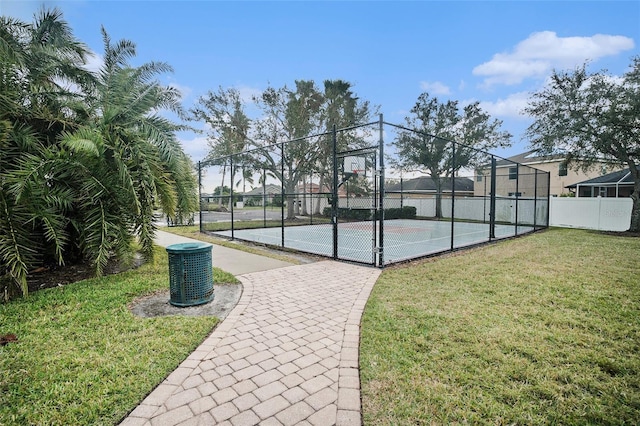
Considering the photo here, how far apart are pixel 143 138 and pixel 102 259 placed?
2.32 meters

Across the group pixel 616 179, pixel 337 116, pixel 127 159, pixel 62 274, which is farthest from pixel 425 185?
pixel 62 274

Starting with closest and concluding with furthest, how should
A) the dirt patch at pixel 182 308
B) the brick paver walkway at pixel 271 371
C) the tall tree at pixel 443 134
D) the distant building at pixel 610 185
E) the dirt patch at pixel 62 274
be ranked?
the brick paver walkway at pixel 271 371
the dirt patch at pixel 182 308
the dirt patch at pixel 62 274
the distant building at pixel 610 185
the tall tree at pixel 443 134

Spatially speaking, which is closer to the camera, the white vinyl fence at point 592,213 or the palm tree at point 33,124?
the palm tree at point 33,124

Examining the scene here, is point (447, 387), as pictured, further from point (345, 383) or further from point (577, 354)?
point (577, 354)

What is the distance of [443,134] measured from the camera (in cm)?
2314

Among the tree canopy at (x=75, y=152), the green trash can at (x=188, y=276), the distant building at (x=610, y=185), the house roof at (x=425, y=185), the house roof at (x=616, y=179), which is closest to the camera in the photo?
the green trash can at (x=188, y=276)

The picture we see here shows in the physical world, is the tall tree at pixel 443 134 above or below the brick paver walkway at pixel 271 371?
above

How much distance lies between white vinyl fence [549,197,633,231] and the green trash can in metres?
17.8

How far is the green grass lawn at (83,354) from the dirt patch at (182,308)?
157 millimetres

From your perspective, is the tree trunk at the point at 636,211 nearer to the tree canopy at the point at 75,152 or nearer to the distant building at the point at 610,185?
the distant building at the point at 610,185

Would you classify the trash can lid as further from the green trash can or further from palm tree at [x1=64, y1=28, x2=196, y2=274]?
palm tree at [x1=64, y1=28, x2=196, y2=274]

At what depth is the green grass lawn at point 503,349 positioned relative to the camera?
7.11 ft

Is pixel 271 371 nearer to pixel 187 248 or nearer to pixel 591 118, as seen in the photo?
pixel 187 248

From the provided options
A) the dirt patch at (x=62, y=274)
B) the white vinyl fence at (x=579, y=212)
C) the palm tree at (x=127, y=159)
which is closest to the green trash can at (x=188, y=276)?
the palm tree at (x=127, y=159)
